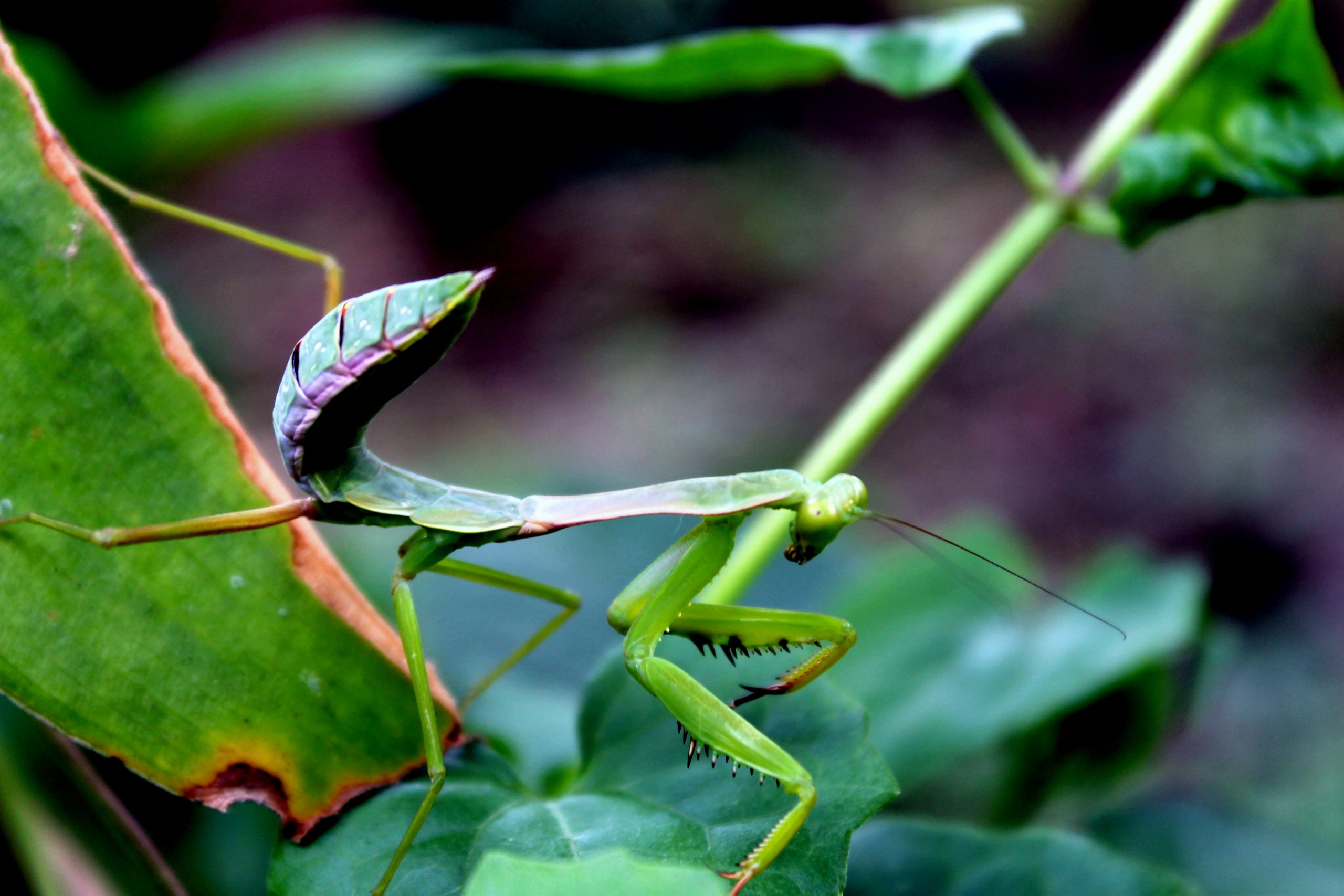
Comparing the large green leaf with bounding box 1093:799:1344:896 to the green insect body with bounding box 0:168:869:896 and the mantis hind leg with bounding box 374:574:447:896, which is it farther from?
the mantis hind leg with bounding box 374:574:447:896

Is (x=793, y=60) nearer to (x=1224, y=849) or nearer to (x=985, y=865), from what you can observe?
(x=985, y=865)

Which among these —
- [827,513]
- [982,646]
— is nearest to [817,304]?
[982,646]

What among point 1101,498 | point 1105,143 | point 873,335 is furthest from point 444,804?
point 873,335

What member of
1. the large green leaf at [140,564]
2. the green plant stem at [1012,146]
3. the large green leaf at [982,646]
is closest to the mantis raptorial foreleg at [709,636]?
the large green leaf at [140,564]

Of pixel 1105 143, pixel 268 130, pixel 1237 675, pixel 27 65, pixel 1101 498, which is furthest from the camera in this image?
pixel 1101 498

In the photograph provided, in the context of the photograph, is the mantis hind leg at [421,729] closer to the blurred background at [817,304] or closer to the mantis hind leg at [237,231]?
the mantis hind leg at [237,231]

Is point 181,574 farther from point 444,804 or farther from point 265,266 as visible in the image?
point 265,266

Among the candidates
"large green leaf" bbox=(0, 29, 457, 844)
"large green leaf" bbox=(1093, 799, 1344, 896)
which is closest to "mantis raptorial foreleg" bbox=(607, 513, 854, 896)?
"large green leaf" bbox=(0, 29, 457, 844)
